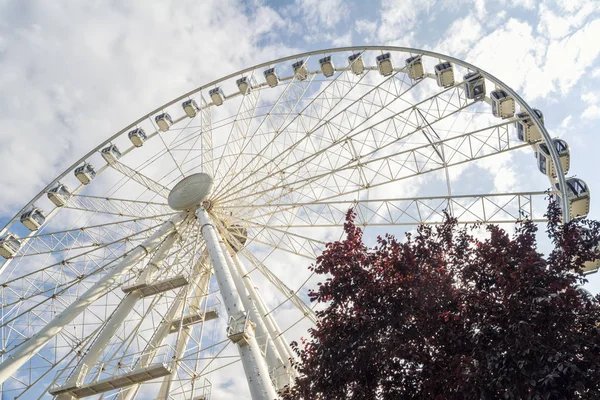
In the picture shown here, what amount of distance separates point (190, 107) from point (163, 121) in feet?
5.60

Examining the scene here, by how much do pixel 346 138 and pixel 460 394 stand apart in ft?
45.2

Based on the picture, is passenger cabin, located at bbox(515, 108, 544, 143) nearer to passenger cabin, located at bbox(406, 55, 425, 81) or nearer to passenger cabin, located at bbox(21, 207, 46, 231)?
passenger cabin, located at bbox(406, 55, 425, 81)

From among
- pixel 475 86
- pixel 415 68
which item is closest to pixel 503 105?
pixel 475 86

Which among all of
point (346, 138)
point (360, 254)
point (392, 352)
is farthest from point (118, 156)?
point (392, 352)

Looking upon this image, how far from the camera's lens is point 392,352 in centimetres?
733

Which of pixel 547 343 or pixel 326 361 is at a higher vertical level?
A: pixel 326 361

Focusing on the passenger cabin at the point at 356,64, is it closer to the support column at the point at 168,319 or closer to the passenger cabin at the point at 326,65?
the passenger cabin at the point at 326,65

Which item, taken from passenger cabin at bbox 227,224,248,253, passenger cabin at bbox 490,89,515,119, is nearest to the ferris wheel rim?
passenger cabin at bbox 490,89,515,119

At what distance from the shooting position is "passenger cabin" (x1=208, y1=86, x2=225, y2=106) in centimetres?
2627

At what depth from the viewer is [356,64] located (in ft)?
77.4

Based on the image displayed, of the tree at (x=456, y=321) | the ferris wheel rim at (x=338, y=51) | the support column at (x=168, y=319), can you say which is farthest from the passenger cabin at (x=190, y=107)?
the tree at (x=456, y=321)

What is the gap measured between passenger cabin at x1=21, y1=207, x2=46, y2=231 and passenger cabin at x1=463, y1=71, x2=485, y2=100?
73.5 feet

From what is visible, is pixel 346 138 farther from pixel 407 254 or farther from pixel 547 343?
pixel 547 343

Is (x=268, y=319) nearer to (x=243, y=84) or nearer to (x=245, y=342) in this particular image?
(x=245, y=342)
